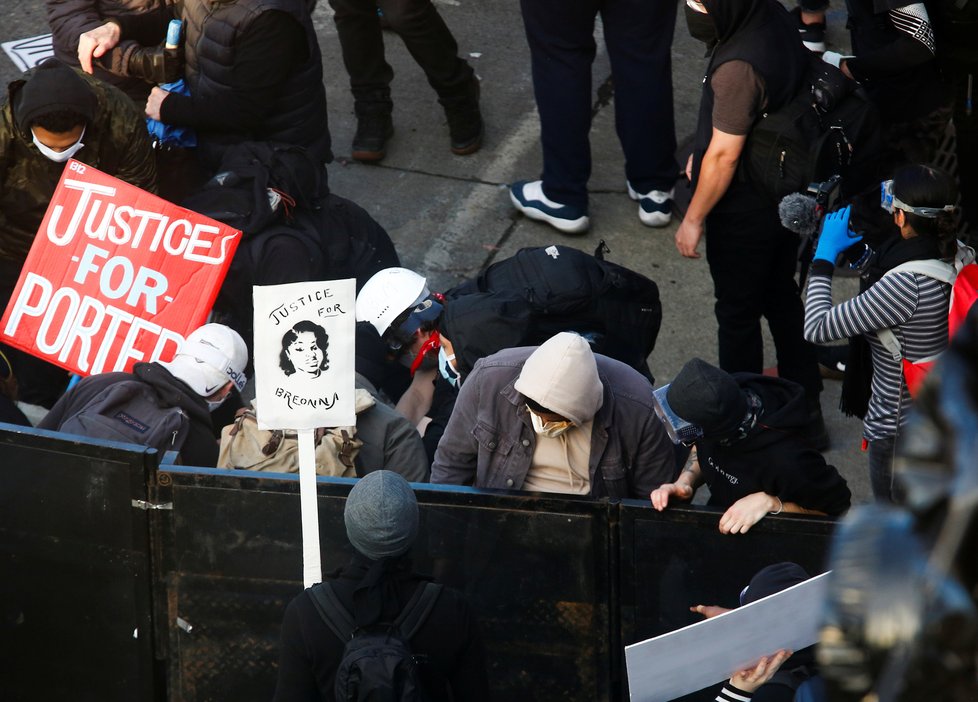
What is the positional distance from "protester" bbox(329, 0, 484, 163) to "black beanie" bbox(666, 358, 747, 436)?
3544 millimetres

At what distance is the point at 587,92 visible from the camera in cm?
599

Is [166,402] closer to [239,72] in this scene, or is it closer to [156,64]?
[239,72]

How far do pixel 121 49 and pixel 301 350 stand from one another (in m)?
2.55

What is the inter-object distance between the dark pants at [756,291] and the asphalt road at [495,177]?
0.56 m

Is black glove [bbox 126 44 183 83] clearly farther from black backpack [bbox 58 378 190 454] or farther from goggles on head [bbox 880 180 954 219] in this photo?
goggles on head [bbox 880 180 954 219]

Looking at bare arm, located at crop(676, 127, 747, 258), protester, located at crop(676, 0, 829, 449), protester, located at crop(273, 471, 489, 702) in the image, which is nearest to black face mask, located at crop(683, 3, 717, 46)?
protester, located at crop(676, 0, 829, 449)

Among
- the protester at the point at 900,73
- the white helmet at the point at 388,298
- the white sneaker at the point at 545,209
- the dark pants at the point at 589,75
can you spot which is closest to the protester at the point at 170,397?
the white helmet at the point at 388,298

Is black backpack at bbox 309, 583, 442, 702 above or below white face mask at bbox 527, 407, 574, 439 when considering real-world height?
above

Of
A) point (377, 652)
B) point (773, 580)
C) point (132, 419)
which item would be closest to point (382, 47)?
point (132, 419)

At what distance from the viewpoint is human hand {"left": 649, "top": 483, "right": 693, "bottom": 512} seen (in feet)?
11.4

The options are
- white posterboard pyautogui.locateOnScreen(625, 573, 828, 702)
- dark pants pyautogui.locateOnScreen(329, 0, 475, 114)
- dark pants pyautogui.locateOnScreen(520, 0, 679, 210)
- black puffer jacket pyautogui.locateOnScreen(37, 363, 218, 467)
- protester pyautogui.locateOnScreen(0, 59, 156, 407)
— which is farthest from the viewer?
dark pants pyautogui.locateOnScreen(329, 0, 475, 114)

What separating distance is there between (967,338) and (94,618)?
362cm

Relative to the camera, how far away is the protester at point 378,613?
277 cm

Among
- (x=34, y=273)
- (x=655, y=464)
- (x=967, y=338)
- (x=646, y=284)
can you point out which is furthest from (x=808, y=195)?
(x=967, y=338)
